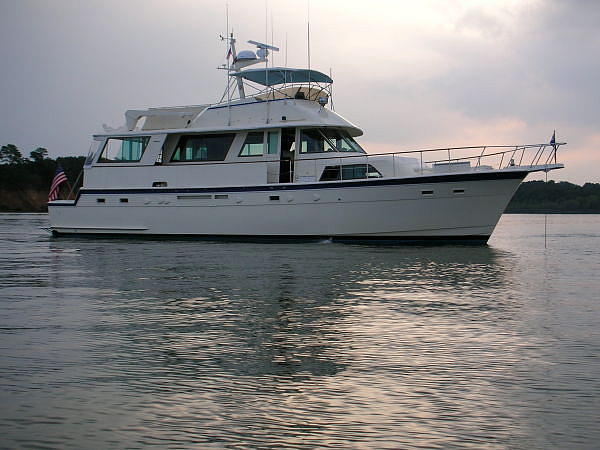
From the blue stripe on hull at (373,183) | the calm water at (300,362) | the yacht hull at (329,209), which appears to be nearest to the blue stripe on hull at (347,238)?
the yacht hull at (329,209)

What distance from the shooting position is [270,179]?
20.8 m

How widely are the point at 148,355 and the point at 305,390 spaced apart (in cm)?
163

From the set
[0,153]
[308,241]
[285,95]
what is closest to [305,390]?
[308,241]

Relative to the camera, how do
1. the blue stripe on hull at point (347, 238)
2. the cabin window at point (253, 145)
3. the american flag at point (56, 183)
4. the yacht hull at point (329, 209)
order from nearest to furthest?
1. the yacht hull at point (329, 209)
2. the blue stripe on hull at point (347, 238)
3. the cabin window at point (253, 145)
4. the american flag at point (56, 183)

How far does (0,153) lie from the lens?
102 metres

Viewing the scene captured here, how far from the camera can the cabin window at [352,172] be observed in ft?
63.7

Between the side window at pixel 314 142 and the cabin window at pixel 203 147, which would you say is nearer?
the side window at pixel 314 142

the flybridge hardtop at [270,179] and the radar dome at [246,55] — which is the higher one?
the radar dome at [246,55]

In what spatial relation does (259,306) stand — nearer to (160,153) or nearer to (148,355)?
(148,355)

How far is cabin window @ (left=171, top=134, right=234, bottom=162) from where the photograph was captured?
21641mm

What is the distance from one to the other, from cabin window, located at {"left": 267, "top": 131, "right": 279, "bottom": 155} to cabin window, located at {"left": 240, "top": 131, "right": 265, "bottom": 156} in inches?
8.4

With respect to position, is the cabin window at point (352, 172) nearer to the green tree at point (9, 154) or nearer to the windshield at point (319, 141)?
the windshield at point (319, 141)

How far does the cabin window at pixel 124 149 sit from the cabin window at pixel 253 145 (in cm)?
372

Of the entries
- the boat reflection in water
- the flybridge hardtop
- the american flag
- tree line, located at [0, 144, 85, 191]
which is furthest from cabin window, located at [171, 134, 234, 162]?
tree line, located at [0, 144, 85, 191]
